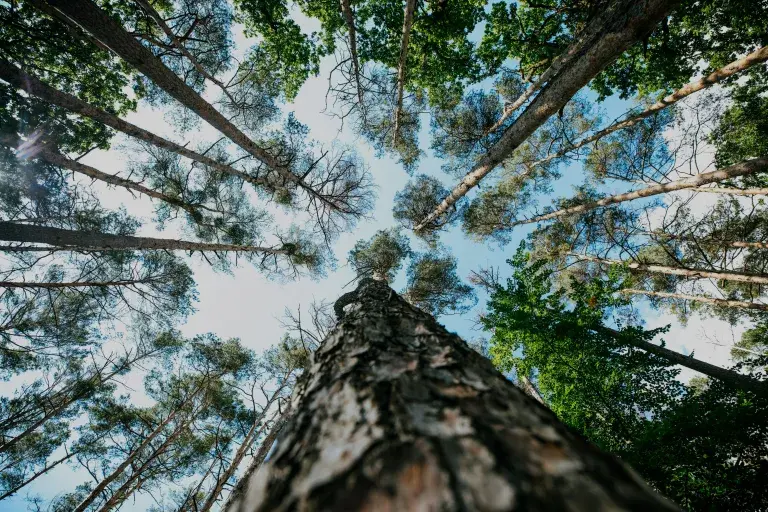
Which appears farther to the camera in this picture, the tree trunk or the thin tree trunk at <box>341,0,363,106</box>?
the thin tree trunk at <box>341,0,363,106</box>

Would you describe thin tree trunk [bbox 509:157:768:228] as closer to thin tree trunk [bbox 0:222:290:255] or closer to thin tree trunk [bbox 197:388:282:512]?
thin tree trunk [bbox 197:388:282:512]

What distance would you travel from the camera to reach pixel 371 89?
327 inches

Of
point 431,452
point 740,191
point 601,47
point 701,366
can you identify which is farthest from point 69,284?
point 701,366

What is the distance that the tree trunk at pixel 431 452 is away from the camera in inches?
21.9

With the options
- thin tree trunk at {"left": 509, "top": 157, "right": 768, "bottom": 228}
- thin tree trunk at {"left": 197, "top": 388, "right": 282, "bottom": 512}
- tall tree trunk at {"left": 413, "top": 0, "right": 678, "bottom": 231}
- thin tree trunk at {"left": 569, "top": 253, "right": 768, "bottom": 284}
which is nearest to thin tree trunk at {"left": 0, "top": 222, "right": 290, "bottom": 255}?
thin tree trunk at {"left": 197, "top": 388, "right": 282, "bottom": 512}

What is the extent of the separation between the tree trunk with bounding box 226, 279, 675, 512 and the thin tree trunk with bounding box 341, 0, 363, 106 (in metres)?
6.83

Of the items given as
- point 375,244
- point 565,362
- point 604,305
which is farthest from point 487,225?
point 565,362

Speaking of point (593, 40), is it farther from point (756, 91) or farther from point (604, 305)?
point (756, 91)

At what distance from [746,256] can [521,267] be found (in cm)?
933

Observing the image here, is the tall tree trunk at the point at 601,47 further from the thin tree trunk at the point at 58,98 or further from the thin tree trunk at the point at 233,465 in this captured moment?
the thin tree trunk at the point at 233,465

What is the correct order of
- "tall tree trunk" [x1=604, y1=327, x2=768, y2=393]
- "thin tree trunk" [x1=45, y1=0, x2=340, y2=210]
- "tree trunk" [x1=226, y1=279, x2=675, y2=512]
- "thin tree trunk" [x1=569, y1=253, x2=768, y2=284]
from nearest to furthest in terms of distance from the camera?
"tree trunk" [x1=226, y1=279, x2=675, y2=512] < "thin tree trunk" [x1=45, y1=0, x2=340, y2=210] < "tall tree trunk" [x1=604, y1=327, x2=768, y2=393] < "thin tree trunk" [x1=569, y1=253, x2=768, y2=284]

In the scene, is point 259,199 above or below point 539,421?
above

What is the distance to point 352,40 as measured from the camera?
Answer: 245 inches

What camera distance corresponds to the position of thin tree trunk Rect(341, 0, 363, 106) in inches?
219
